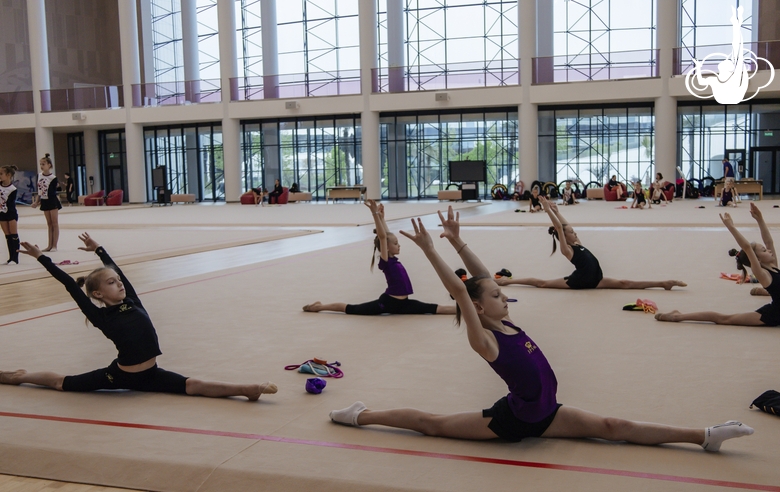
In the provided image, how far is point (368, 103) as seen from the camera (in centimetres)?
3272

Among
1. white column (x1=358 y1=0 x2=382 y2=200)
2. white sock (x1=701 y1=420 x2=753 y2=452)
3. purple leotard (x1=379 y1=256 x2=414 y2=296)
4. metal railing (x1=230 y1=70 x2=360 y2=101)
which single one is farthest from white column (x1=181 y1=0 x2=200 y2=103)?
white sock (x1=701 y1=420 x2=753 y2=452)

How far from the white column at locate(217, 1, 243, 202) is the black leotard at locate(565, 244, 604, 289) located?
28091 millimetres

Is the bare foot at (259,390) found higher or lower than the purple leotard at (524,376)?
lower

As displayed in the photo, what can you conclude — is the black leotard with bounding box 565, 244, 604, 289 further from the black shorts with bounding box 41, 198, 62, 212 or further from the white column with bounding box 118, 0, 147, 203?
the white column with bounding box 118, 0, 147, 203

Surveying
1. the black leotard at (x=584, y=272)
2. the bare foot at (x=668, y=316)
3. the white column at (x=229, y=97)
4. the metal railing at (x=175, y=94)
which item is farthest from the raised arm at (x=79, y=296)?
the metal railing at (x=175, y=94)

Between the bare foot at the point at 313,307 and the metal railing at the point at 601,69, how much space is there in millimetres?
24765

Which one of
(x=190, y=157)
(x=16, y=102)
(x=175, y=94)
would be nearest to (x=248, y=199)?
(x=175, y=94)

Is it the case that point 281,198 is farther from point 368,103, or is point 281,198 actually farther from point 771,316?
point 771,316

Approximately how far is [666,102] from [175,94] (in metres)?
22.2

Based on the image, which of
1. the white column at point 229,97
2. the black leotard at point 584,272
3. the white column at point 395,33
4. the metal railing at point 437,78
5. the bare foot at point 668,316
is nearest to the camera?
the bare foot at point 668,316

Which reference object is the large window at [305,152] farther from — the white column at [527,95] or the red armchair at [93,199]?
the white column at [527,95]

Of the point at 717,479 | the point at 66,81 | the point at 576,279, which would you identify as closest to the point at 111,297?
the point at 717,479

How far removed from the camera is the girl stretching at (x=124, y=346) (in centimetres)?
440

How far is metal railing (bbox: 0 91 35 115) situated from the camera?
3716 cm
